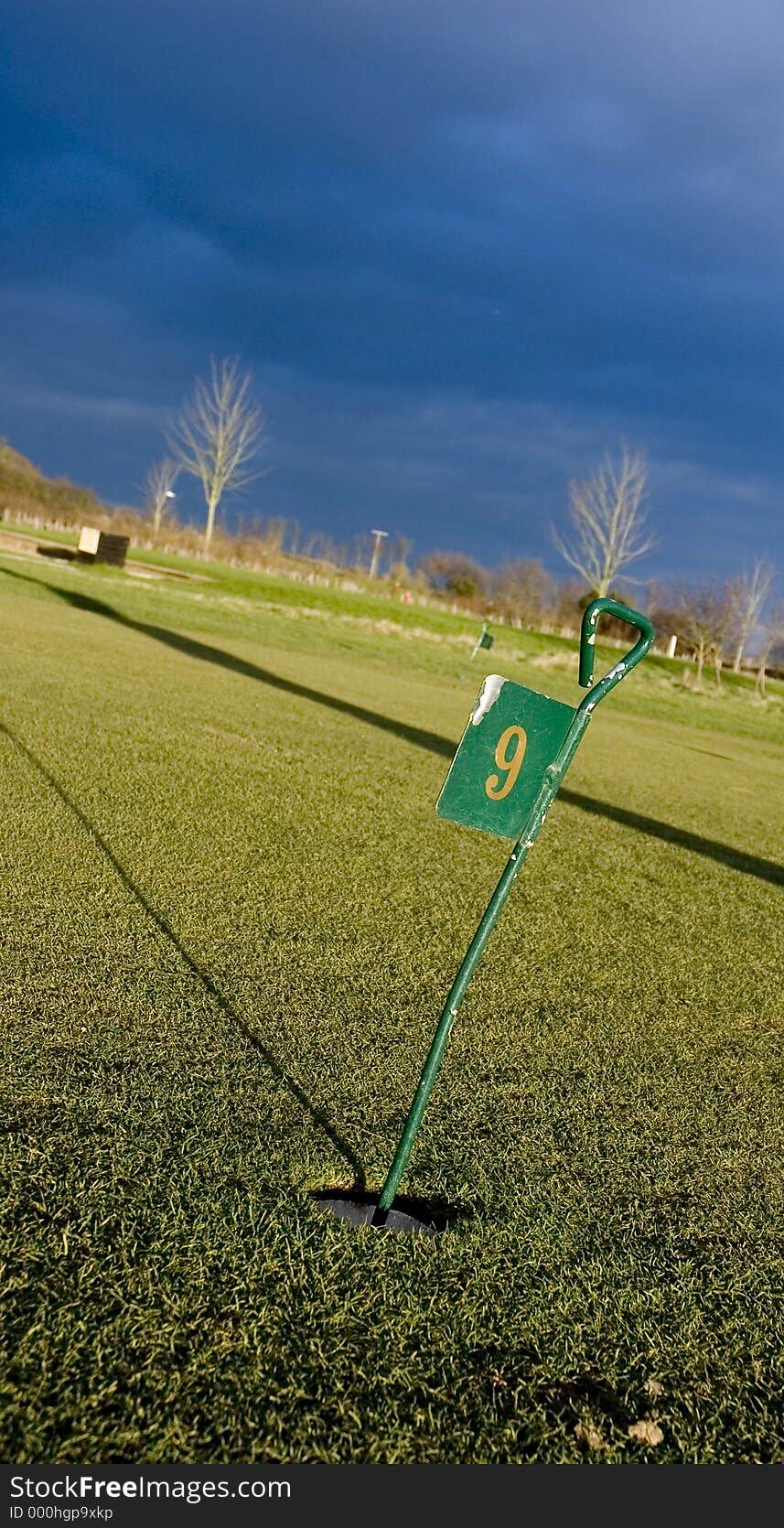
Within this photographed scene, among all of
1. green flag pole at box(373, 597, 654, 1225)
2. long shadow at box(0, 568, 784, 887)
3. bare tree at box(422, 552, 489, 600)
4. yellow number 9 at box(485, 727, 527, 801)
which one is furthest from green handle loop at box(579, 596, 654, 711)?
bare tree at box(422, 552, 489, 600)

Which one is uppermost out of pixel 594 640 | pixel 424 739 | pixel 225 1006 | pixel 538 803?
pixel 594 640

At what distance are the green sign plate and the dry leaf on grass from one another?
1.17m

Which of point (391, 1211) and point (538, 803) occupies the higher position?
point (538, 803)

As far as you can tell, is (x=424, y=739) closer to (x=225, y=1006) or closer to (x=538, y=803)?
(x=225, y=1006)

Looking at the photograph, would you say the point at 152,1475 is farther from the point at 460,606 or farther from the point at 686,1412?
the point at 460,606

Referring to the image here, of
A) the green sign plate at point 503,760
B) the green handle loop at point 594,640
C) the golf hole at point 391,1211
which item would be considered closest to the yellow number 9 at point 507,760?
the green sign plate at point 503,760

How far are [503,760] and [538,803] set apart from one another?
13 centimetres

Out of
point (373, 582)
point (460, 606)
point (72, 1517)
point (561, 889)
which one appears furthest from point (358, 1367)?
point (373, 582)

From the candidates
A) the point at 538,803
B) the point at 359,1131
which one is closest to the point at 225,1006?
the point at 359,1131

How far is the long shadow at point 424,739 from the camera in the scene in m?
8.49

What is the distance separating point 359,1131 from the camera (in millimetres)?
3100

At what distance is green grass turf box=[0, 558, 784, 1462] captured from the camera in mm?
2088

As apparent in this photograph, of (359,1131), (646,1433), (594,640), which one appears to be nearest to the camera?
(646,1433)

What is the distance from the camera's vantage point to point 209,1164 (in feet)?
9.15
